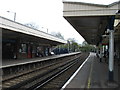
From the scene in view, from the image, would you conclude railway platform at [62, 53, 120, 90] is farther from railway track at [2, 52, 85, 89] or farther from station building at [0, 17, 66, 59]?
station building at [0, 17, 66, 59]

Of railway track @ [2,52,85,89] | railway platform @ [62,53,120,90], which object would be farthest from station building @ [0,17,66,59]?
railway platform @ [62,53,120,90]

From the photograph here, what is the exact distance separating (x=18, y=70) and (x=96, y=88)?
1016 cm

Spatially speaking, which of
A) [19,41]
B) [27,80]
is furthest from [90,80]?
[19,41]

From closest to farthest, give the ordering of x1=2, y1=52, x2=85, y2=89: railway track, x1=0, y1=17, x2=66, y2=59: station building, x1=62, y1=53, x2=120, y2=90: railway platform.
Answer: x1=62, y1=53, x2=120, y2=90: railway platform
x1=2, y1=52, x2=85, y2=89: railway track
x1=0, y1=17, x2=66, y2=59: station building

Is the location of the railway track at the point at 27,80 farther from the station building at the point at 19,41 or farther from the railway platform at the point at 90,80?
the station building at the point at 19,41

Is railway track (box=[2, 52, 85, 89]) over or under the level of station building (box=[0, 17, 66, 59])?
under

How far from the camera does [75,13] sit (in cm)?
977

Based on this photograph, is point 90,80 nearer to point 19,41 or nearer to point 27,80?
point 27,80

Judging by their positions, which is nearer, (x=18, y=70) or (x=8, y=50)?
(x=18, y=70)

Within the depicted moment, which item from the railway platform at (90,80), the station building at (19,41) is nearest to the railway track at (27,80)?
the railway platform at (90,80)

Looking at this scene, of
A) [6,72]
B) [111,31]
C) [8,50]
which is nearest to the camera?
[111,31]

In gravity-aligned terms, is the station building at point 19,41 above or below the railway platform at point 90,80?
above

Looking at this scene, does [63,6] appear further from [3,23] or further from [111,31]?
[3,23]

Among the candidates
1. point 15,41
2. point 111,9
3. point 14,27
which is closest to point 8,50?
point 15,41
